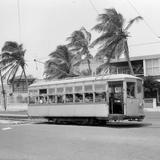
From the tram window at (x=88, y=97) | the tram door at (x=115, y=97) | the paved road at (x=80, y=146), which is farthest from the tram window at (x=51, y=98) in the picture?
the paved road at (x=80, y=146)

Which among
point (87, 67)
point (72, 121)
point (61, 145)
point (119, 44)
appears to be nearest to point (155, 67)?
point (119, 44)

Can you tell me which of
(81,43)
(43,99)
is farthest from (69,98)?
(81,43)

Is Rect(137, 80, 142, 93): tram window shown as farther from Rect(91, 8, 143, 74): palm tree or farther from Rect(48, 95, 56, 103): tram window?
Rect(91, 8, 143, 74): palm tree

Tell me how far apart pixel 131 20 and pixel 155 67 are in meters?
8.63

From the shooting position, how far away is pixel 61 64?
57.0 m

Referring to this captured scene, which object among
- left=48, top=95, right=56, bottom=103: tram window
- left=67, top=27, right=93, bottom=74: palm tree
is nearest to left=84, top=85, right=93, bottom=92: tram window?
left=48, top=95, right=56, bottom=103: tram window

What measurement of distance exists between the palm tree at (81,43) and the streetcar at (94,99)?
28.3 metres

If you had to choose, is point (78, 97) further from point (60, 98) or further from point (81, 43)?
point (81, 43)

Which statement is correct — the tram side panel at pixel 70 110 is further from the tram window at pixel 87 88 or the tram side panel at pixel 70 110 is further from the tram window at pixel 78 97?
the tram window at pixel 87 88

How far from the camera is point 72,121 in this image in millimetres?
24500

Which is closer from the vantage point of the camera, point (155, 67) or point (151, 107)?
point (151, 107)

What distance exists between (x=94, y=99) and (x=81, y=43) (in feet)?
103

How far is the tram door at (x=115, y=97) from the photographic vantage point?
21.7m

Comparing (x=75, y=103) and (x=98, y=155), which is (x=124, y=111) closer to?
(x=75, y=103)
